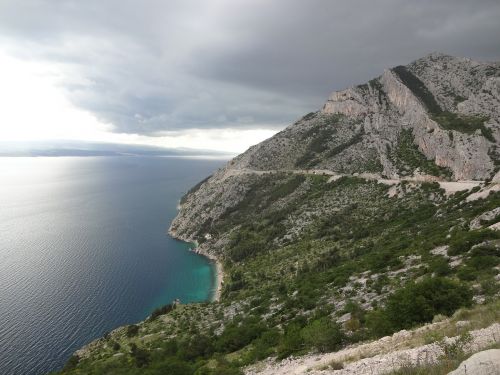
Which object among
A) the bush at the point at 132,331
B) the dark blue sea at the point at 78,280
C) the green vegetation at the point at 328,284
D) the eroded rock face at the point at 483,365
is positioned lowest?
the dark blue sea at the point at 78,280

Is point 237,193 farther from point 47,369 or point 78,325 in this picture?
point 47,369

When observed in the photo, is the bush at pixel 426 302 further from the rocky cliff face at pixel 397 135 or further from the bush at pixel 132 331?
the rocky cliff face at pixel 397 135

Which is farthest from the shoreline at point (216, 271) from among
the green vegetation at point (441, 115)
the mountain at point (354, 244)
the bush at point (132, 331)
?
the green vegetation at point (441, 115)

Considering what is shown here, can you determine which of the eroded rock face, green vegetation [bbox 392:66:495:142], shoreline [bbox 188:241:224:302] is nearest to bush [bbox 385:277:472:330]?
the eroded rock face

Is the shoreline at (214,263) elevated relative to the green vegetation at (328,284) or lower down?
lower down

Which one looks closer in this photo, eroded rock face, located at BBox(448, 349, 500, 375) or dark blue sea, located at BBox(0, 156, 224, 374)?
eroded rock face, located at BBox(448, 349, 500, 375)

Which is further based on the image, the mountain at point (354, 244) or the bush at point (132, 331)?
the bush at point (132, 331)

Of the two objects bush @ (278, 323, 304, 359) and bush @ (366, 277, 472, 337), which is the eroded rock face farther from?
bush @ (278, 323, 304, 359)
